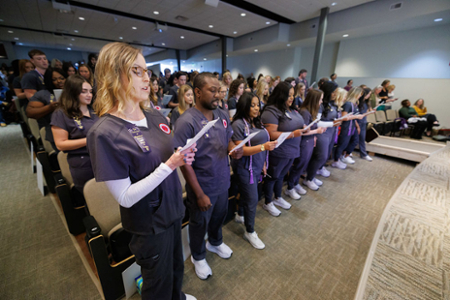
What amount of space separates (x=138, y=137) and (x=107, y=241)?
3.14 feet

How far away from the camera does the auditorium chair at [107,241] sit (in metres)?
1.16

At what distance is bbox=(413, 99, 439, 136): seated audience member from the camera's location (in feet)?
19.4

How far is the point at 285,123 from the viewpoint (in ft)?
6.91

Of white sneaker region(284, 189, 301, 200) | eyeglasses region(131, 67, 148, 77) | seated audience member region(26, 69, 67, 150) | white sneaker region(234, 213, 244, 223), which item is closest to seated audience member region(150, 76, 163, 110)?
seated audience member region(26, 69, 67, 150)

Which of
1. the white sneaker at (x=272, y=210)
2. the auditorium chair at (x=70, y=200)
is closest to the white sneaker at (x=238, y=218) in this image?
the white sneaker at (x=272, y=210)

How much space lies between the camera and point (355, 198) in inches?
108

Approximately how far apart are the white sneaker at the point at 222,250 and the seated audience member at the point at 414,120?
7.06 meters

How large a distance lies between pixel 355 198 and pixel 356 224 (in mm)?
661

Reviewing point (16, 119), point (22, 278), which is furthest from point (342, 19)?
point (16, 119)

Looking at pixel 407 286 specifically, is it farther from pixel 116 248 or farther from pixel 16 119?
pixel 16 119

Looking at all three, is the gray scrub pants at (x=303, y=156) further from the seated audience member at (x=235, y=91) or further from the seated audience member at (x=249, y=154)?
the seated audience member at (x=235, y=91)

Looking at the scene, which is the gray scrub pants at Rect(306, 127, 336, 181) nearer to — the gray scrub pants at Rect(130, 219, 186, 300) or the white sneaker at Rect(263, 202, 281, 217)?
the white sneaker at Rect(263, 202, 281, 217)

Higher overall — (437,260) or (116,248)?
(116,248)

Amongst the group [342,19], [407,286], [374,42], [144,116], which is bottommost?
[407,286]
